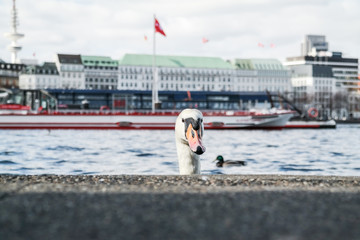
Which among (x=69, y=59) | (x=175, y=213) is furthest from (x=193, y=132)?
(x=69, y=59)

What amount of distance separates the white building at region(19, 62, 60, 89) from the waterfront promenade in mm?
167713

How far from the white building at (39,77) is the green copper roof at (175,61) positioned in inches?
766

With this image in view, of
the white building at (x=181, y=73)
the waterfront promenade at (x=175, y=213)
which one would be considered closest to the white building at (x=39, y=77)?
the white building at (x=181, y=73)

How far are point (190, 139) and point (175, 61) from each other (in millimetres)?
180937

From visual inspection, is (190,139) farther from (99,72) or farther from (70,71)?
(99,72)

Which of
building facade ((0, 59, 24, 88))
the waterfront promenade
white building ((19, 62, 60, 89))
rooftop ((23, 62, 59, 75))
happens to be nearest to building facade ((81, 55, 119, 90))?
rooftop ((23, 62, 59, 75))

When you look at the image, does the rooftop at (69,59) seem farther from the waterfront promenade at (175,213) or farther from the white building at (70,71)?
the waterfront promenade at (175,213)

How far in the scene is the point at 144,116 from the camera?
2756 inches

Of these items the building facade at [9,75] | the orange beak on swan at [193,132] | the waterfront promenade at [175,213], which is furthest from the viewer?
the building facade at [9,75]

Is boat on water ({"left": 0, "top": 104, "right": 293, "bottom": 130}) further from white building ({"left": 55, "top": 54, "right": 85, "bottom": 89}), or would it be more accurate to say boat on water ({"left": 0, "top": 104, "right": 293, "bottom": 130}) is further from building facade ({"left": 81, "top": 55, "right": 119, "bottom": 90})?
building facade ({"left": 81, "top": 55, "right": 119, "bottom": 90})

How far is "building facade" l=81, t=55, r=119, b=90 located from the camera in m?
181

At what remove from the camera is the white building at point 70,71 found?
579 ft

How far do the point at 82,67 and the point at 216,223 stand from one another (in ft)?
576

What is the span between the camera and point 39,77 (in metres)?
173
